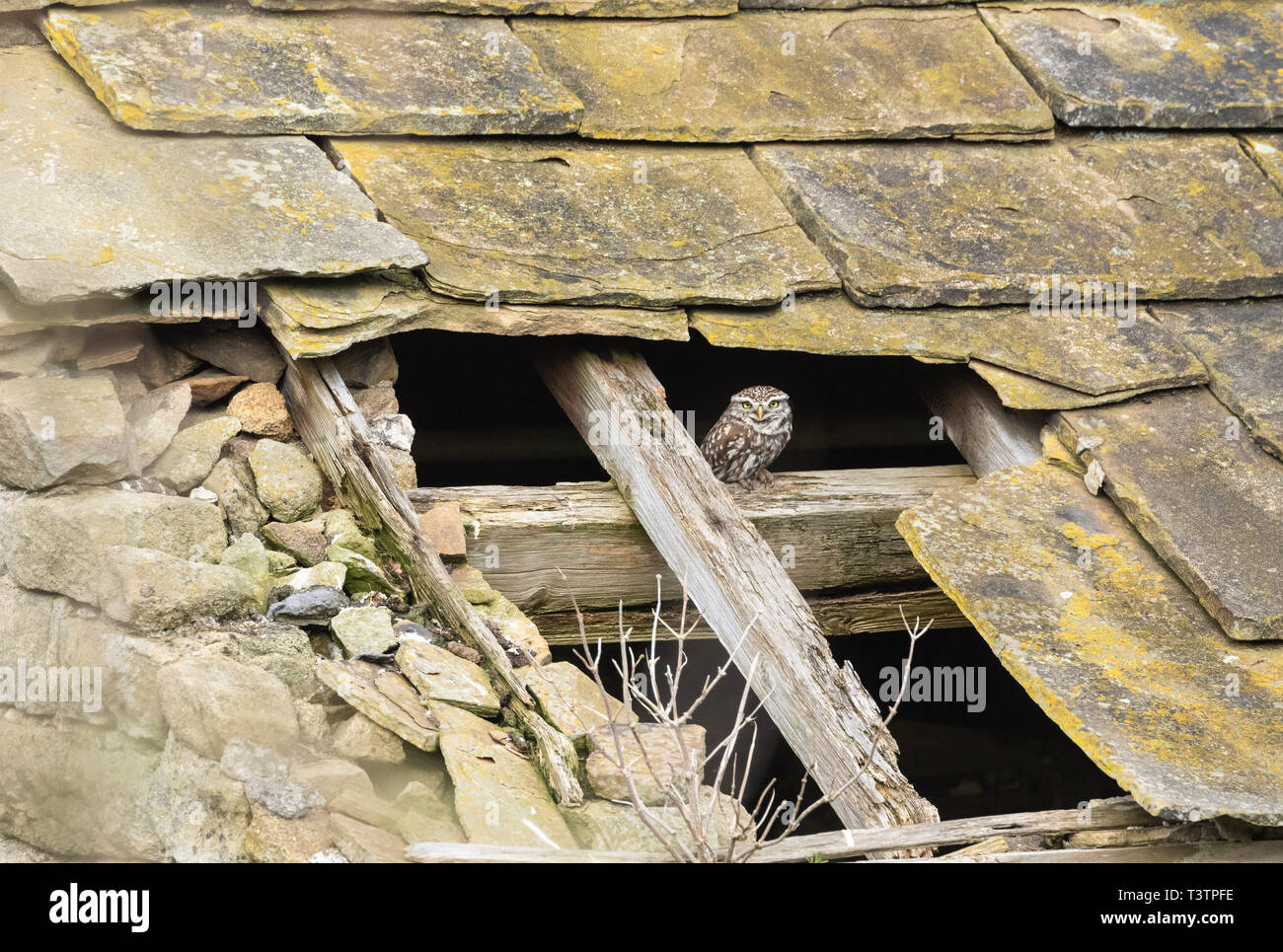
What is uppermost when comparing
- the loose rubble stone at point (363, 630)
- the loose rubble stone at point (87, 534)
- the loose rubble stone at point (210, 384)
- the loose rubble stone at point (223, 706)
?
the loose rubble stone at point (210, 384)

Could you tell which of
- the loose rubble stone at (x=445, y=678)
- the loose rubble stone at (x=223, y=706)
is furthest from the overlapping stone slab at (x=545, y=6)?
the loose rubble stone at (x=223, y=706)

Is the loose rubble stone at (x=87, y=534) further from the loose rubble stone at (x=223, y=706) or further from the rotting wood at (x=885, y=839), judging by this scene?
the rotting wood at (x=885, y=839)

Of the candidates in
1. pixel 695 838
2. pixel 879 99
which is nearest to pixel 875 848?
pixel 695 838

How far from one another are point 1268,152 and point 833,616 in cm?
223

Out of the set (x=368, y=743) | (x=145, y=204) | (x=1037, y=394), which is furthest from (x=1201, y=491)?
(x=145, y=204)

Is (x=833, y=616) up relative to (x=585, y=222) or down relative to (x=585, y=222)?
down

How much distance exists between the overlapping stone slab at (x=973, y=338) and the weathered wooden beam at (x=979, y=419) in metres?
0.16

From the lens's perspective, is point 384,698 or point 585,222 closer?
point 384,698

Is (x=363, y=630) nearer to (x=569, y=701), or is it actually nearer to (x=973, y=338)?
(x=569, y=701)

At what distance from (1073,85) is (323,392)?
9.11ft

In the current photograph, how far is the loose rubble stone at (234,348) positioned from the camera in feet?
13.1

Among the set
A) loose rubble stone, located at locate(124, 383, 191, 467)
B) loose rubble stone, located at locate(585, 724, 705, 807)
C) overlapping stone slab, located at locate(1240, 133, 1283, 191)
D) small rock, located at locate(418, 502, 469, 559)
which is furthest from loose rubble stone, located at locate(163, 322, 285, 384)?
overlapping stone slab, located at locate(1240, 133, 1283, 191)

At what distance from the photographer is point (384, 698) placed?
3.14 meters

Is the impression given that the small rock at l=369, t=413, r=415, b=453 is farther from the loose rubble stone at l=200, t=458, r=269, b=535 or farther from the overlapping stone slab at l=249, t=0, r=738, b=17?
the overlapping stone slab at l=249, t=0, r=738, b=17
